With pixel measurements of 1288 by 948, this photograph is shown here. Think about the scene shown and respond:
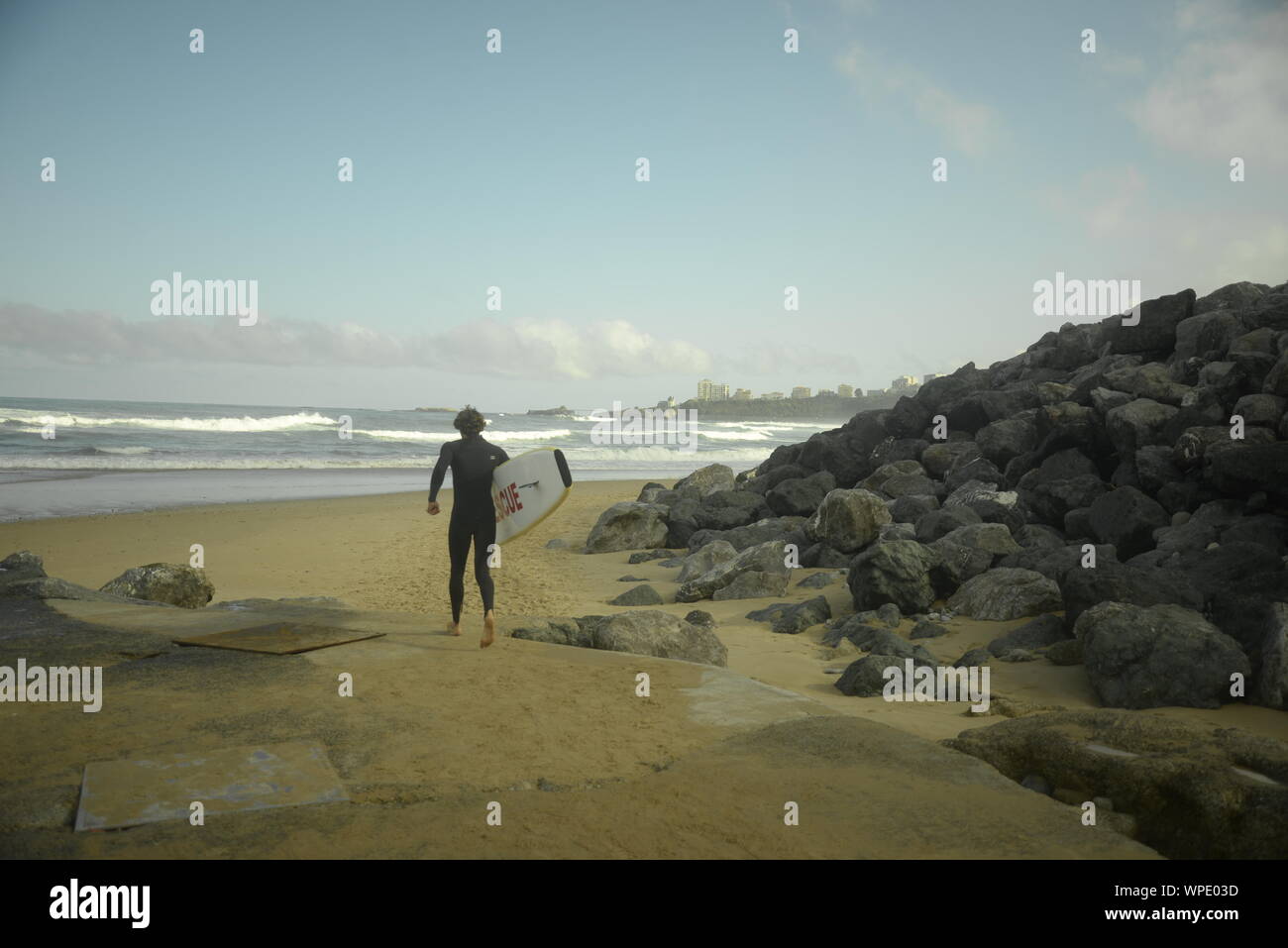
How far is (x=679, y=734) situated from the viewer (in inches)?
176

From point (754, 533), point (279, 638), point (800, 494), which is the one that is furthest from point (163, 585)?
point (800, 494)

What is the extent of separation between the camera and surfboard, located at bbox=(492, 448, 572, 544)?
25.2ft

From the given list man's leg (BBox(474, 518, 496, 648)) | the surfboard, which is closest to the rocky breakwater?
the surfboard

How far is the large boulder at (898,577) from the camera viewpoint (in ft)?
28.9

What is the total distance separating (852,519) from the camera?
1145 cm

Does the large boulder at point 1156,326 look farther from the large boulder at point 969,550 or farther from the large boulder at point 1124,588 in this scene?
the large boulder at point 1124,588

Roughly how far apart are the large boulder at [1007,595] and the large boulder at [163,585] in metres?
7.56

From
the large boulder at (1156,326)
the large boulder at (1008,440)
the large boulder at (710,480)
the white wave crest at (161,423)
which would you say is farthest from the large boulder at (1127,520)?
the white wave crest at (161,423)

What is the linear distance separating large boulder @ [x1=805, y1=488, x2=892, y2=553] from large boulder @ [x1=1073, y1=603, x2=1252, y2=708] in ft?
16.8

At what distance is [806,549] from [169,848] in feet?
31.2

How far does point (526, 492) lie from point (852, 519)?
531 cm

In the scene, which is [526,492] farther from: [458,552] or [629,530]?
[629,530]
